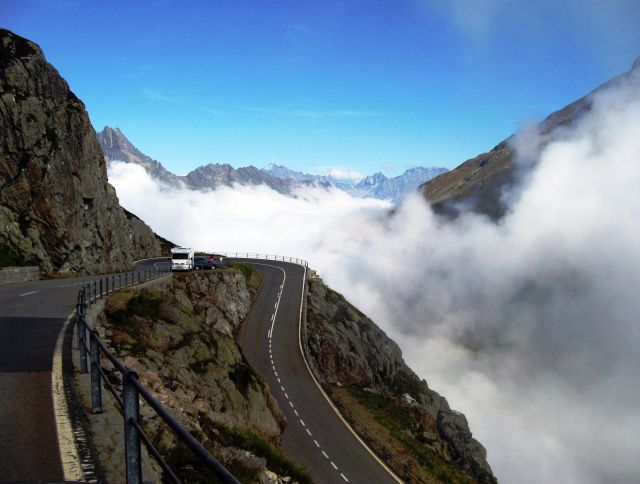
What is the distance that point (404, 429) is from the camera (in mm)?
41156

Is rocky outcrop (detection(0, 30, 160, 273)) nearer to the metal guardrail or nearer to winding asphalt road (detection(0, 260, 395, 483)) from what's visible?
winding asphalt road (detection(0, 260, 395, 483))

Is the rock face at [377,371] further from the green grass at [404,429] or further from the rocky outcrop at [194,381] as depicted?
the rocky outcrop at [194,381]

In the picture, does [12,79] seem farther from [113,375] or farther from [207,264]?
[113,375]

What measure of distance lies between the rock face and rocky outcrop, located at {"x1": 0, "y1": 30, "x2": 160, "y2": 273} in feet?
78.3

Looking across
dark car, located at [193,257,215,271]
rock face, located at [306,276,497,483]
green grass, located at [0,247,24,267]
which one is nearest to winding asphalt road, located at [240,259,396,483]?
rock face, located at [306,276,497,483]

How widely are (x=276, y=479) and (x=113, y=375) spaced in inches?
272

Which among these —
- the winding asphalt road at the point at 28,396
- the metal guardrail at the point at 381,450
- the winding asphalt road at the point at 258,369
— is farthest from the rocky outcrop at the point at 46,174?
the metal guardrail at the point at 381,450

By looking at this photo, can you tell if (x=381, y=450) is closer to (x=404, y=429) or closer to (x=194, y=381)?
(x=404, y=429)

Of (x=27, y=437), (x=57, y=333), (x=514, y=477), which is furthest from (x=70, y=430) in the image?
(x=514, y=477)

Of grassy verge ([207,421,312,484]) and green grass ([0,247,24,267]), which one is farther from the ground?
green grass ([0,247,24,267])

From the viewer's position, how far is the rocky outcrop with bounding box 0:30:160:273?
133 feet

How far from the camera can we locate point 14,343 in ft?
42.7

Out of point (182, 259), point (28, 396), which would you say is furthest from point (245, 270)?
point (28, 396)

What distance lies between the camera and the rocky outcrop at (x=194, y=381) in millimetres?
13398
